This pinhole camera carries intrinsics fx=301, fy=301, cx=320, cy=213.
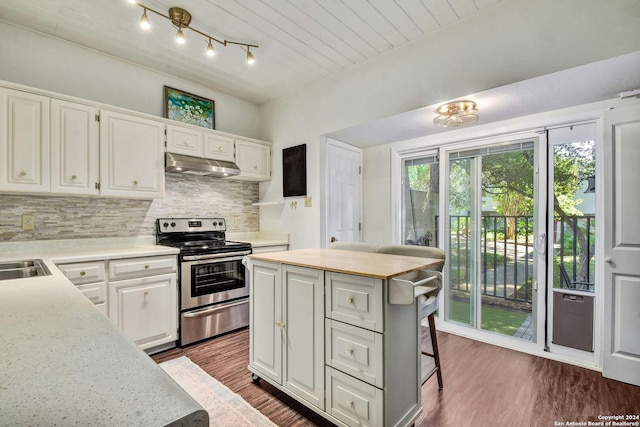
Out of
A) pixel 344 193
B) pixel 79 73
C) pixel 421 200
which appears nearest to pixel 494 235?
pixel 421 200

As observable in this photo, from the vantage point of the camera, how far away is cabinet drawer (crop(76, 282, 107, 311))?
2.24 m

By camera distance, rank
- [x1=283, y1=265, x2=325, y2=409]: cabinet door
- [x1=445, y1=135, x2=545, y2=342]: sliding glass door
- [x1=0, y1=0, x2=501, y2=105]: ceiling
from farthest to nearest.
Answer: [x1=445, y1=135, x2=545, y2=342]: sliding glass door < [x1=0, y1=0, x2=501, y2=105]: ceiling < [x1=283, y1=265, x2=325, y2=409]: cabinet door

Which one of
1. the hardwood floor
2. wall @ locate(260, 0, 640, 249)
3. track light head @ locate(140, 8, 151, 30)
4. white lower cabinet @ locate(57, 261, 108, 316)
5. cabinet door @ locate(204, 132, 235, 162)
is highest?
track light head @ locate(140, 8, 151, 30)

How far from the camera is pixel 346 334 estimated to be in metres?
1.57

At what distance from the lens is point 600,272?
2.34m

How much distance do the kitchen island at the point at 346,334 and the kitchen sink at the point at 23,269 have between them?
1.23 m

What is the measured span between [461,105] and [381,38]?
2.77 feet

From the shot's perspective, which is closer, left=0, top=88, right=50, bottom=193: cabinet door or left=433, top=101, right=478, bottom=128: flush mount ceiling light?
left=0, top=88, right=50, bottom=193: cabinet door

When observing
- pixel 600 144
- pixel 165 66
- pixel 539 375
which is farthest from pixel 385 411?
pixel 165 66

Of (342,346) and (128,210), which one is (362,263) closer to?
(342,346)

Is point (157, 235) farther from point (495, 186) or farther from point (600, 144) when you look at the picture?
point (600, 144)

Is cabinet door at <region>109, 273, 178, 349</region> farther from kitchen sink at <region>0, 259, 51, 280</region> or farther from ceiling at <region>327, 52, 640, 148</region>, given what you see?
ceiling at <region>327, 52, 640, 148</region>

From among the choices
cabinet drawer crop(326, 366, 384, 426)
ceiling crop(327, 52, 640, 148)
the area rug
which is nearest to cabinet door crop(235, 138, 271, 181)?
ceiling crop(327, 52, 640, 148)

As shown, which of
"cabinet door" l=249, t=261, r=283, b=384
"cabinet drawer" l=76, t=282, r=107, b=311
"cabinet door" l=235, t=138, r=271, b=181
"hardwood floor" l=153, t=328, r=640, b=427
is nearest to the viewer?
"hardwood floor" l=153, t=328, r=640, b=427
